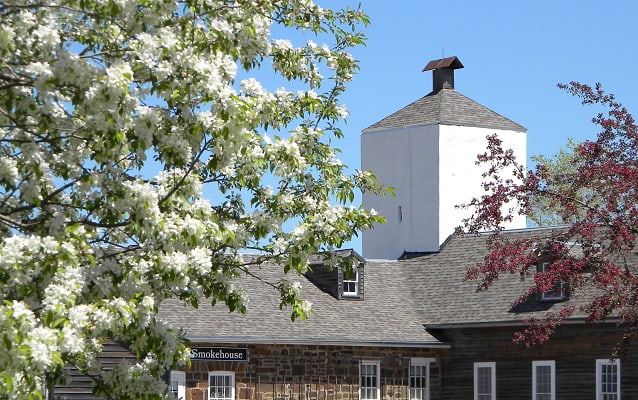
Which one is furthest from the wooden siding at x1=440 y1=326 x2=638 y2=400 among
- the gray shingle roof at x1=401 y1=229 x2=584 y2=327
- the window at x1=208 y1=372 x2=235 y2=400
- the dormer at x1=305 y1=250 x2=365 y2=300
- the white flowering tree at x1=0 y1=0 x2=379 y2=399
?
the white flowering tree at x1=0 y1=0 x2=379 y2=399

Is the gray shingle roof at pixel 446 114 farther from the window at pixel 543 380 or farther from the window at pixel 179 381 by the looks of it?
the window at pixel 179 381

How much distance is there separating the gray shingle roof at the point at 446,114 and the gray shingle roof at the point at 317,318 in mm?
8411

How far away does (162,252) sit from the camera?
13.6 meters

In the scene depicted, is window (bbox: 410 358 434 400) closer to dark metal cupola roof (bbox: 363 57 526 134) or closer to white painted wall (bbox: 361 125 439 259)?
white painted wall (bbox: 361 125 439 259)

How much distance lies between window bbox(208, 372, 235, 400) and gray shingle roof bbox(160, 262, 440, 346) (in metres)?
1.19

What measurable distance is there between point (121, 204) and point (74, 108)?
139 cm

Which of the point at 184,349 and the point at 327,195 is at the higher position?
the point at 327,195

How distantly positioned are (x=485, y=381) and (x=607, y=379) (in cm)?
451

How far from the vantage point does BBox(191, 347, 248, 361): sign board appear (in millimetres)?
38906

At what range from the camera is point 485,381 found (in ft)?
139

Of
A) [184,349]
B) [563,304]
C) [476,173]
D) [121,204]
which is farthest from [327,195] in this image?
[476,173]

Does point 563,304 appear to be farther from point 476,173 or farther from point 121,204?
point 121,204

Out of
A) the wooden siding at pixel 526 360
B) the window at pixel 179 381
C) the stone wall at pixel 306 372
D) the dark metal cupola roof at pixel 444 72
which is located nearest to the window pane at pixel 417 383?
the stone wall at pixel 306 372

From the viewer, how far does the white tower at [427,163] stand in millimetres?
52312
